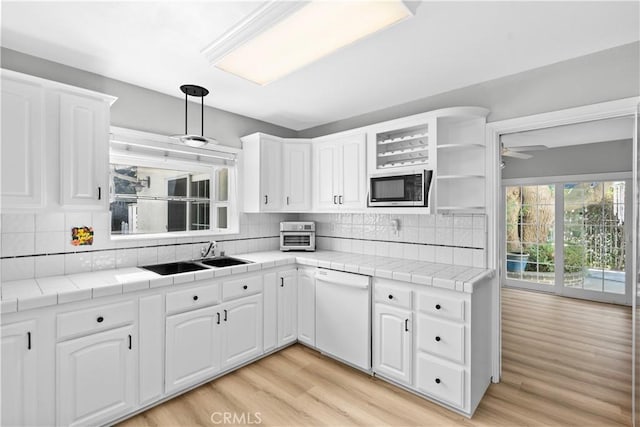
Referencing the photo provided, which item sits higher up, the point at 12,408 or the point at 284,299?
the point at 284,299

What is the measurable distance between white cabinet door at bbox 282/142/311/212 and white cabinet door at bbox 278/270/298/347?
78 centimetres

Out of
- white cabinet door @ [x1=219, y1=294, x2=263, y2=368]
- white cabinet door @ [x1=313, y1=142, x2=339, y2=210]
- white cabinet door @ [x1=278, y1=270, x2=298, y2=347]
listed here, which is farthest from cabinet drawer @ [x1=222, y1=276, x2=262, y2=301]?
white cabinet door @ [x1=313, y1=142, x2=339, y2=210]

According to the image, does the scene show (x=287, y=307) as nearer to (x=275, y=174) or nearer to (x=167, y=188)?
(x=275, y=174)

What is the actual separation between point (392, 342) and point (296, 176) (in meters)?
1.94

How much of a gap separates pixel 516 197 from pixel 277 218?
4.55 m

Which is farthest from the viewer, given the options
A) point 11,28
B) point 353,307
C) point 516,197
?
point 516,197

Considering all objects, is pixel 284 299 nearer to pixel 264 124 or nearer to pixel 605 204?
pixel 264 124

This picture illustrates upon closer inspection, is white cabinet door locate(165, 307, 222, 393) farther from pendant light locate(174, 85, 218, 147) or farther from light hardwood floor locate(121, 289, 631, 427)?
pendant light locate(174, 85, 218, 147)

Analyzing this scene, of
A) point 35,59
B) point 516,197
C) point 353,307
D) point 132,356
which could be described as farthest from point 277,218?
point 516,197

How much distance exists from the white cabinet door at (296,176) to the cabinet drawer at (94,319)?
1802 millimetres

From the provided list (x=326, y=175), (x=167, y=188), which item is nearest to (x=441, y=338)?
(x=326, y=175)

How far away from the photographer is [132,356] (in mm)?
2057

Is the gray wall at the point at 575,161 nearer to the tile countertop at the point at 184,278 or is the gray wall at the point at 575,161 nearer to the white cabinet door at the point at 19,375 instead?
the tile countertop at the point at 184,278

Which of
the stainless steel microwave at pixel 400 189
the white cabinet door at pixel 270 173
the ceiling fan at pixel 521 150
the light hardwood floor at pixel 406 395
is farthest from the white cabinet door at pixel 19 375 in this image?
the ceiling fan at pixel 521 150
